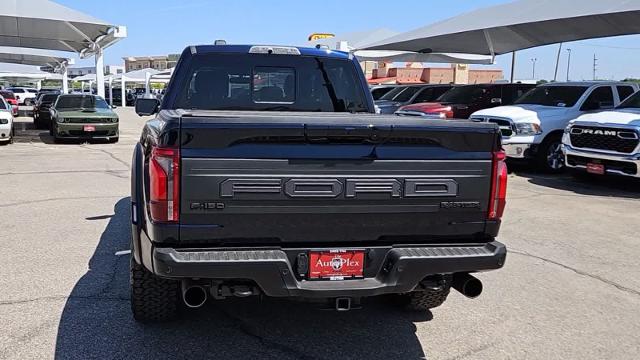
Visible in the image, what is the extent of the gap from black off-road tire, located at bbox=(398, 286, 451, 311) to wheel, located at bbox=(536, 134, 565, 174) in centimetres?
894

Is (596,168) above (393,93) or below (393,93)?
below

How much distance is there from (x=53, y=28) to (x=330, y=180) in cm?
2138

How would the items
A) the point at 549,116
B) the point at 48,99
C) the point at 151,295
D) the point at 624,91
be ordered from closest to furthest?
the point at 151,295
the point at 549,116
the point at 624,91
the point at 48,99

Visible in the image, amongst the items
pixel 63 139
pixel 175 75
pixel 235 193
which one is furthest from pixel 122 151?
pixel 235 193

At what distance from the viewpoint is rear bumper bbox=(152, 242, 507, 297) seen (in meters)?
2.92

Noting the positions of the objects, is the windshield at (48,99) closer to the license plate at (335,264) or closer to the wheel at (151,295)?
the wheel at (151,295)

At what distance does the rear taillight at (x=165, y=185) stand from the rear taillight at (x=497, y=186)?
Result: 1.79 metres

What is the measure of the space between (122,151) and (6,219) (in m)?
8.99

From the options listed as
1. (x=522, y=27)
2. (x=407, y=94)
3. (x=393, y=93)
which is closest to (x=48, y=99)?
(x=393, y=93)

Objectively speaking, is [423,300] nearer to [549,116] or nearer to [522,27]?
[549,116]

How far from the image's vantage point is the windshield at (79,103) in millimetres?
18219

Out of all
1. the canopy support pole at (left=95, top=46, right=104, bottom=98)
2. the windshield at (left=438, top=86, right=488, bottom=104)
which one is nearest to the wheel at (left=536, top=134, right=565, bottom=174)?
the windshield at (left=438, top=86, right=488, bottom=104)

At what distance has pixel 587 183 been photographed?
38.0ft

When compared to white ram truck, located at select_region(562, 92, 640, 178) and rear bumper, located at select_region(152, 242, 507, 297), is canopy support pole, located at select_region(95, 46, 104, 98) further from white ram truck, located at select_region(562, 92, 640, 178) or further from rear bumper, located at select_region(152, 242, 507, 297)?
rear bumper, located at select_region(152, 242, 507, 297)
